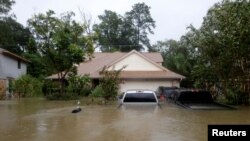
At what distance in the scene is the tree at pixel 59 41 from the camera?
121ft

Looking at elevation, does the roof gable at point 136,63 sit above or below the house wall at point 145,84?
above

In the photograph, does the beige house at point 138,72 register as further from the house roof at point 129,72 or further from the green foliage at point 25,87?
Result: the green foliage at point 25,87

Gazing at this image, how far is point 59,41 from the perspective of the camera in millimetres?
36906

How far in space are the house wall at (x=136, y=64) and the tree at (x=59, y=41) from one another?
8887mm

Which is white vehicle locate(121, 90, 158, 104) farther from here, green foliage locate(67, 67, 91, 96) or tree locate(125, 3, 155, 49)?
tree locate(125, 3, 155, 49)

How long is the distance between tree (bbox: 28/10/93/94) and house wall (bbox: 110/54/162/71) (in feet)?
29.2

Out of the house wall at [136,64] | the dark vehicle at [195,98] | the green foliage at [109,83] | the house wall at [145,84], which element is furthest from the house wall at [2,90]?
the dark vehicle at [195,98]

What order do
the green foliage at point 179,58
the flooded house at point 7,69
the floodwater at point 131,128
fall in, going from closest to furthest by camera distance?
1. the floodwater at point 131,128
2. the flooded house at point 7,69
3. the green foliage at point 179,58

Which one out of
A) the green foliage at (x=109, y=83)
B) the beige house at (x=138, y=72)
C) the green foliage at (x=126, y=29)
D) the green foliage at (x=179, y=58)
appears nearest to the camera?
the green foliage at (x=109, y=83)

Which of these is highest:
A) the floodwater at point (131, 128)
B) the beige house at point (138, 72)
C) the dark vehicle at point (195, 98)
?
the beige house at point (138, 72)

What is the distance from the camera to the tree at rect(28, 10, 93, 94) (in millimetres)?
37000

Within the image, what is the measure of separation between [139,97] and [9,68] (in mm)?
28297

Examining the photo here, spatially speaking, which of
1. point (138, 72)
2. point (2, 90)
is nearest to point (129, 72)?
point (138, 72)

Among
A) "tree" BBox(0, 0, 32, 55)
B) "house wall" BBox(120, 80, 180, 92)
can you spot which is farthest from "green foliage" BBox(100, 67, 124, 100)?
"tree" BBox(0, 0, 32, 55)
